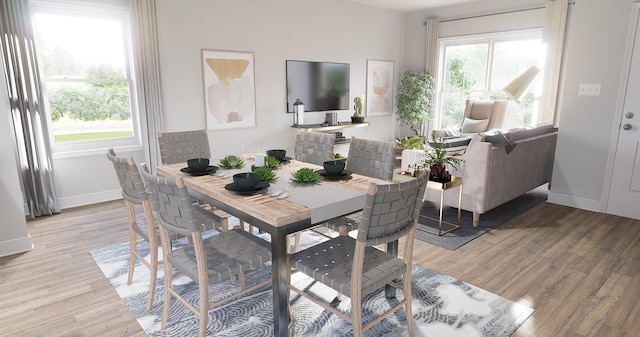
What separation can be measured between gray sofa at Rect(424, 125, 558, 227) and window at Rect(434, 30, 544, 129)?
158cm

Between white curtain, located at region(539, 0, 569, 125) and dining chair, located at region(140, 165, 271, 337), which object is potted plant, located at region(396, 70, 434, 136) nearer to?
white curtain, located at region(539, 0, 569, 125)

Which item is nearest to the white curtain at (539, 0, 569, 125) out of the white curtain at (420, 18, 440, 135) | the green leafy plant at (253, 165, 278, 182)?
the white curtain at (420, 18, 440, 135)

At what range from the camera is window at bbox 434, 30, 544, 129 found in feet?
18.7

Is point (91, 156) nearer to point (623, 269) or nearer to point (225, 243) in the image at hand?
point (225, 243)

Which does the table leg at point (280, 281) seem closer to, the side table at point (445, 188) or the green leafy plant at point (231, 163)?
the green leafy plant at point (231, 163)

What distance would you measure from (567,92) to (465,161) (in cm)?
172

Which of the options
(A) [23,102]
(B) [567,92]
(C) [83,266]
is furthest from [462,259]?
(A) [23,102]

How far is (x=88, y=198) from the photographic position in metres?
4.46

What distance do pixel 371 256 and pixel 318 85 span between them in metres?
4.47

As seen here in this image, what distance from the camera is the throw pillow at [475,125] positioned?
595cm

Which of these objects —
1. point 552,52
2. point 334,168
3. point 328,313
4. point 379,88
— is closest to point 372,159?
point 334,168

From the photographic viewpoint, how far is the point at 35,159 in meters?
3.94

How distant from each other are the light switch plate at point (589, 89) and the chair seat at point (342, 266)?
3.59 m

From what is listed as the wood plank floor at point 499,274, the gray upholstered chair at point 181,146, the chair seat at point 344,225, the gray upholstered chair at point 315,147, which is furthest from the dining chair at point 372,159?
the gray upholstered chair at point 181,146
